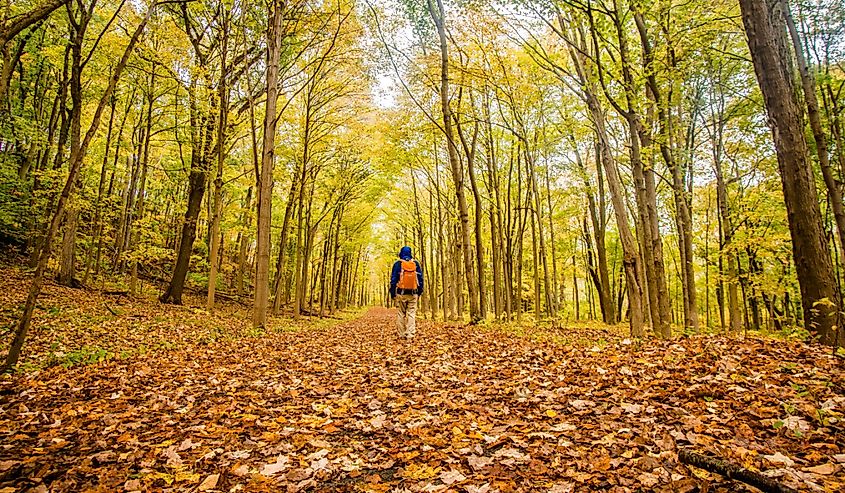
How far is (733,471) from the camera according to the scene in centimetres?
239

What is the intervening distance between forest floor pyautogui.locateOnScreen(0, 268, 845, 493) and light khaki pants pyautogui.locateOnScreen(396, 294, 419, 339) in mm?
3520

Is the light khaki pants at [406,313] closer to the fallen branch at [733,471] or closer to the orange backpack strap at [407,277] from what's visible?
the orange backpack strap at [407,277]

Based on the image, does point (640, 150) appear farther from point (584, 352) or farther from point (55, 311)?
point (55, 311)

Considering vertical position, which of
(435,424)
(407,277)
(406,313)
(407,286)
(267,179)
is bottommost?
(435,424)

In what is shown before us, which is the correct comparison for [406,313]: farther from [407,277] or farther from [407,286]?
[407,277]

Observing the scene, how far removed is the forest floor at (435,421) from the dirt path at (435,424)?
2 centimetres

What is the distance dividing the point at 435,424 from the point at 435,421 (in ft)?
0.27

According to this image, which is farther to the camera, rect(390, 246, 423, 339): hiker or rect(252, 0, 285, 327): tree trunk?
rect(252, 0, 285, 327): tree trunk

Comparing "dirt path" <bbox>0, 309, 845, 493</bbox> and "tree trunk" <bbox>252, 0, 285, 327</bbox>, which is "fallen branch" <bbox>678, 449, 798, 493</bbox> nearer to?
"dirt path" <bbox>0, 309, 845, 493</bbox>

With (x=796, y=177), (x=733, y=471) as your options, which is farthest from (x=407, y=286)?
(x=733, y=471)

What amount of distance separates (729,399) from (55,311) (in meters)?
14.5

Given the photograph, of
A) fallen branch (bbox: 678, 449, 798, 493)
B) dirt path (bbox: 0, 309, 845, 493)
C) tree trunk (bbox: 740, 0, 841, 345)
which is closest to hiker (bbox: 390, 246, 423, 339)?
dirt path (bbox: 0, 309, 845, 493)

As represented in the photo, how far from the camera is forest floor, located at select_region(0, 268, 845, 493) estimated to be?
2.85 meters

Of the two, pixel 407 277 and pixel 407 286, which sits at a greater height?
pixel 407 277
